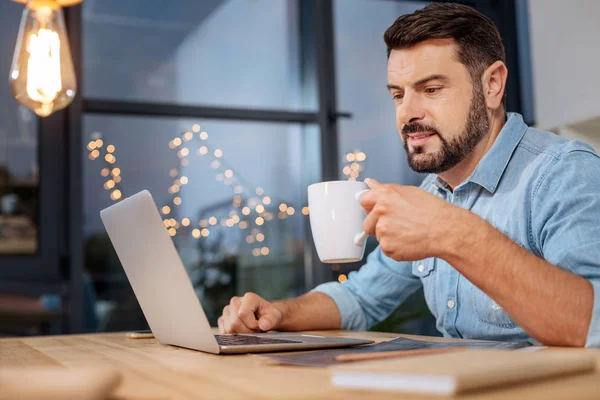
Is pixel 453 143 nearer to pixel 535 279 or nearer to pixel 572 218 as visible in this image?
pixel 572 218

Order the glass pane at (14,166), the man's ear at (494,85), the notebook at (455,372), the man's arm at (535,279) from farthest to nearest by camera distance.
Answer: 1. the glass pane at (14,166)
2. the man's ear at (494,85)
3. the man's arm at (535,279)
4. the notebook at (455,372)

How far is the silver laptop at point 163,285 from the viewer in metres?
0.84

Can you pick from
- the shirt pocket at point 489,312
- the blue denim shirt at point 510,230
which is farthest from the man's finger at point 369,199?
the shirt pocket at point 489,312

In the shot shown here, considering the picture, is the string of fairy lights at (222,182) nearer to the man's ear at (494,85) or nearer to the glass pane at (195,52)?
the glass pane at (195,52)

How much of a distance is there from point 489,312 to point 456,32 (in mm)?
563

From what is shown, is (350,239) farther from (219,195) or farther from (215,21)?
(215,21)

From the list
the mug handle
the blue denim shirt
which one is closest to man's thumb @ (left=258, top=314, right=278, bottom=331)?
the blue denim shirt

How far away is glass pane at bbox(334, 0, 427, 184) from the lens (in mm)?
3357

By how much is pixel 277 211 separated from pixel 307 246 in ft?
0.72

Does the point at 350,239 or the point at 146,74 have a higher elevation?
the point at 146,74

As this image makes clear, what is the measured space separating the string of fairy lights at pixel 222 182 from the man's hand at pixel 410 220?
2131mm

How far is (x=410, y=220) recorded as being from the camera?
94 cm

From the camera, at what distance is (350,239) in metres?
1.04

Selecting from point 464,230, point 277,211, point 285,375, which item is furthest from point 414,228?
point 277,211
